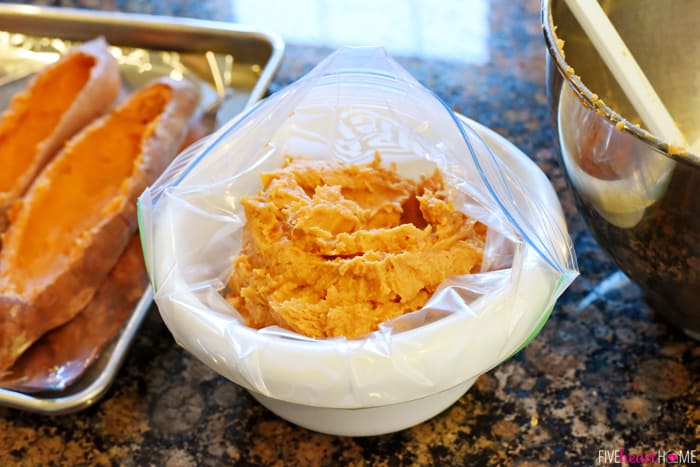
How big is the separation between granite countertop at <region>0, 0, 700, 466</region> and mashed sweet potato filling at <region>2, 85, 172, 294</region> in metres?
0.16

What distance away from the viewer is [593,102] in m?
0.66

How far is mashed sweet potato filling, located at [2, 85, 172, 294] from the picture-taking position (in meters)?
0.92

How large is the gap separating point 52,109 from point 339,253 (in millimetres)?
644

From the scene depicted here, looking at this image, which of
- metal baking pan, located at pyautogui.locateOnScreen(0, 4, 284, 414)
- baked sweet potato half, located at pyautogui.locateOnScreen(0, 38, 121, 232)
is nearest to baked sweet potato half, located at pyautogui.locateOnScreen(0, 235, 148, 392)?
baked sweet potato half, located at pyautogui.locateOnScreen(0, 38, 121, 232)

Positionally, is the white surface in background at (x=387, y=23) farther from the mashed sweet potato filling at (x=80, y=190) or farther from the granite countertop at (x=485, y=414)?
the granite countertop at (x=485, y=414)

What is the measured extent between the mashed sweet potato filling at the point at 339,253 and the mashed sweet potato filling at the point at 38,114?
0.48 m

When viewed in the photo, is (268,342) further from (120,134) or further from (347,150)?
(120,134)

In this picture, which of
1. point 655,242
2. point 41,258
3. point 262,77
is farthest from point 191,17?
point 655,242

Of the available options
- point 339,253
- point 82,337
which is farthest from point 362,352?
point 82,337

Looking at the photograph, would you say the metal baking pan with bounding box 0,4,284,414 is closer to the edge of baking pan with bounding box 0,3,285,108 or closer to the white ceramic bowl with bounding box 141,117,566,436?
the edge of baking pan with bounding box 0,3,285,108

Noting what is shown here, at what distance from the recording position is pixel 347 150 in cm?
83

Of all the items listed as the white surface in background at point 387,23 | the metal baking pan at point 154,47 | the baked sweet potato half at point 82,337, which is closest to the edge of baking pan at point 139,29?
the metal baking pan at point 154,47

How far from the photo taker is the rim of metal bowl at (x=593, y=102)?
612 mm

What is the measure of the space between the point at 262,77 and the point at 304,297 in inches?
20.1
